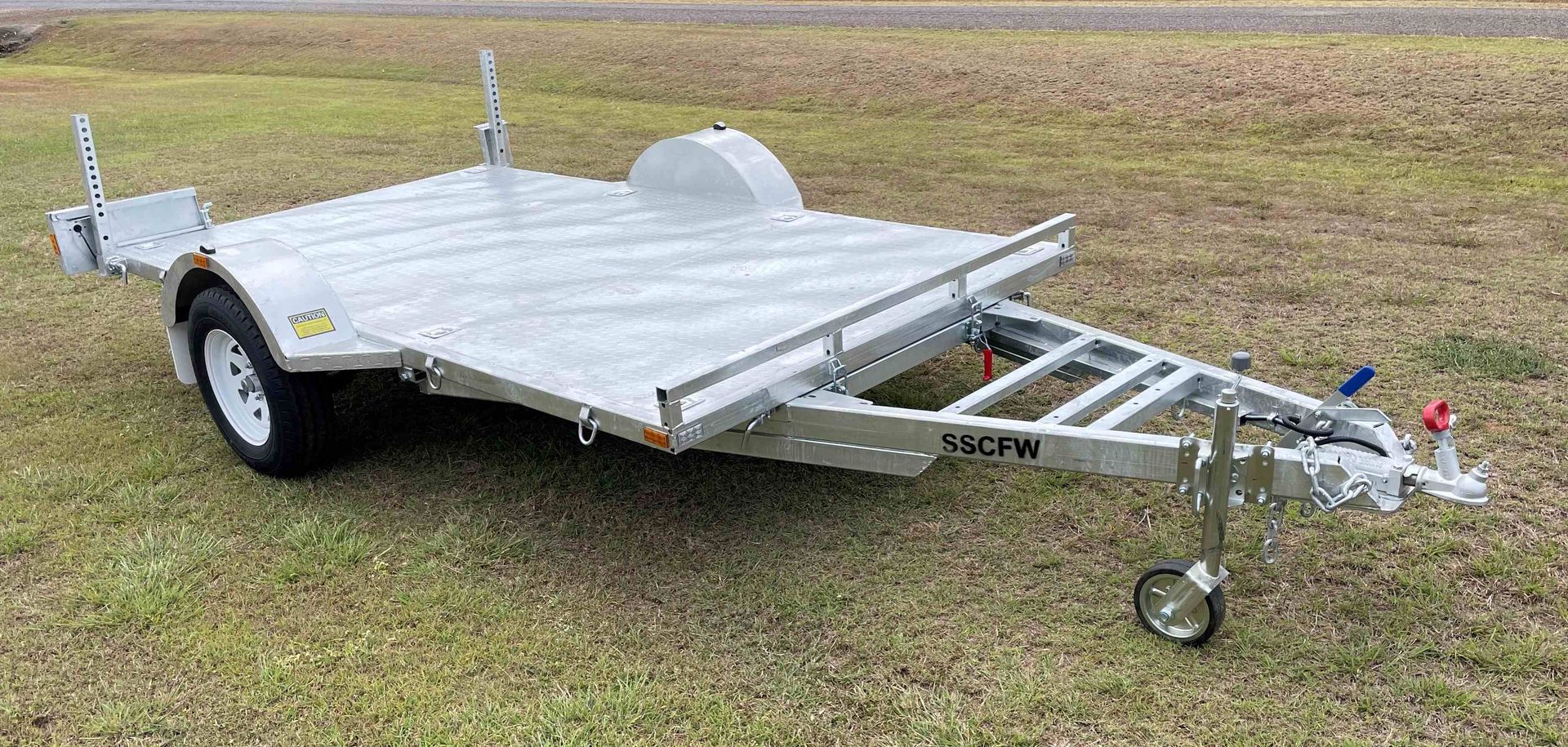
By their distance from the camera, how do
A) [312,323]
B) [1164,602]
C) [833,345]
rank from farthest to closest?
[312,323] < [833,345] < [1164,602]

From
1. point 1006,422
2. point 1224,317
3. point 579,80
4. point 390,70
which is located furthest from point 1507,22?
point 390,70

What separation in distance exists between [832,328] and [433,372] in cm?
129

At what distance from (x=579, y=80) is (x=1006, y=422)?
13717mm

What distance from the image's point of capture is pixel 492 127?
22.1ft

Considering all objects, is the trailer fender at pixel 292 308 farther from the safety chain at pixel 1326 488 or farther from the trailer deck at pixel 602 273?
the safety chain at pixel 1326 488

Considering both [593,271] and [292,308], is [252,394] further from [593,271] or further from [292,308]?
[593,271]

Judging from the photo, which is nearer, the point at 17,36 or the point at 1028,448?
the point at 1028,448

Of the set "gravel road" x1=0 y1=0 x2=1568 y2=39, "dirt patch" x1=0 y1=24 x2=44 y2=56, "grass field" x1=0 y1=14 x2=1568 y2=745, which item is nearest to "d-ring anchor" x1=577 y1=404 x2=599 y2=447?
"grass field" x1=0 y1=14 x2=1568 y2=745

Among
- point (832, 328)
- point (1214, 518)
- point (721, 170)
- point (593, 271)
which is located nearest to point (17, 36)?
point (721, 170)

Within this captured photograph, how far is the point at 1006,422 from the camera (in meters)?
3.13

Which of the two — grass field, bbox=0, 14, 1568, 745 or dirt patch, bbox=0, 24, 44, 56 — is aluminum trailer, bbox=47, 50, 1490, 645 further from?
dirt patch, bbox=0, 24, 44, 56

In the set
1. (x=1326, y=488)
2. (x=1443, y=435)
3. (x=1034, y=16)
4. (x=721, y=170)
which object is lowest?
(x=1326, y=488)

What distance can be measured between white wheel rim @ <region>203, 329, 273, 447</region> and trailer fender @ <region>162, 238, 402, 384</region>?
31cm

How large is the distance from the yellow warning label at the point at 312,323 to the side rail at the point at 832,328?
132cm
